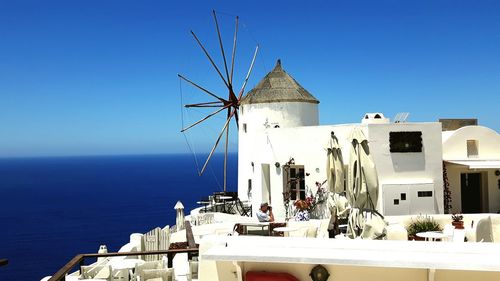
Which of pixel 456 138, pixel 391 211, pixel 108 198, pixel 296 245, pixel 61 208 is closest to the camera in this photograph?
pixel 296 245

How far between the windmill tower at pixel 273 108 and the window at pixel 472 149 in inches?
Result: 296

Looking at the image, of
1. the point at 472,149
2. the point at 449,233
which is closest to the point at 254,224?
the point at 449,233

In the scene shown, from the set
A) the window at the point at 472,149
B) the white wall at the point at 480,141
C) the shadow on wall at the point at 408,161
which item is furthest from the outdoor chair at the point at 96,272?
the window at the point at 472,149

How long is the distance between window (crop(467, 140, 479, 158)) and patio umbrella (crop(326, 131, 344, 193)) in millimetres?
7979

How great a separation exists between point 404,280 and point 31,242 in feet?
198

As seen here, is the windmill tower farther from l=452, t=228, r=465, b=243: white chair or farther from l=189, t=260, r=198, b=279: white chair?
l=452, t=228, r=465, b=243: white chair

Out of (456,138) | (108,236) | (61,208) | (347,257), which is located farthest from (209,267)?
(61,208)

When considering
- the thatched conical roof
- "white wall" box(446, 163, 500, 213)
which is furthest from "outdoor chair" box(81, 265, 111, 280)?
the thatched conical roof

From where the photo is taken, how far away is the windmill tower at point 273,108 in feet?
73.7

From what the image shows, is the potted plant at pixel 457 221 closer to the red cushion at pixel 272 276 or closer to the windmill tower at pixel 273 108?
the red cushion at pixel 272 276

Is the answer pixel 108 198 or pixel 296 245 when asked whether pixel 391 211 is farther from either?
pixel 108 198

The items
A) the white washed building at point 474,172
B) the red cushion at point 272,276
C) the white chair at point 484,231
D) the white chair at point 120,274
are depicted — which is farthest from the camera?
the white washed building at point 474,172

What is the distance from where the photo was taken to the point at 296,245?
178 inches

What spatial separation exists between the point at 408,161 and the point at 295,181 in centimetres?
439
